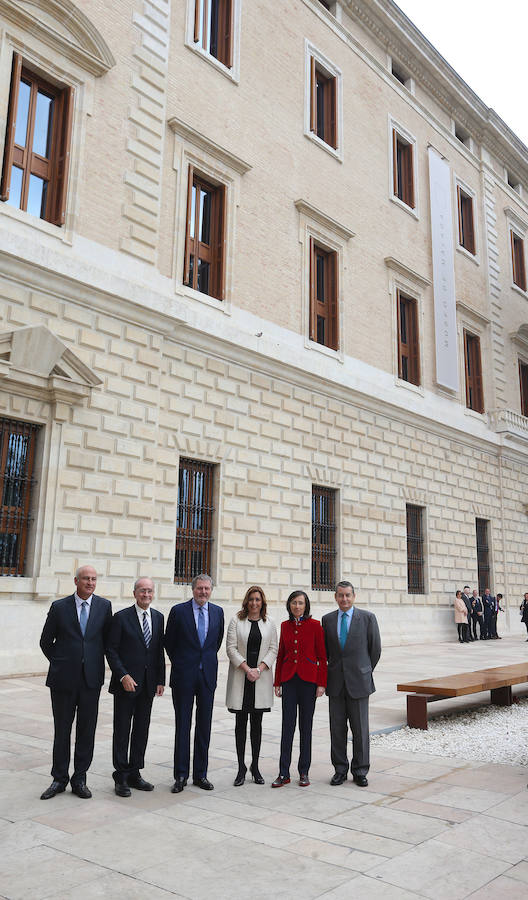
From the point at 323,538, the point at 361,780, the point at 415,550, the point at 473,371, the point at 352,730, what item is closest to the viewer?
the point at 361,780

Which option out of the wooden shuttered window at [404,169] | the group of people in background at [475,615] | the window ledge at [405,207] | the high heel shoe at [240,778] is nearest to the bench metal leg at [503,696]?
the high heel shoe at [240,778]

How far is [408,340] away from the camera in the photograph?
852 inches

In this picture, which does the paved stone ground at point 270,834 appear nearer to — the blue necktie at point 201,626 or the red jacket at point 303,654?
the red jacket at point 303,654

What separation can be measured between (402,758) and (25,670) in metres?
6.32

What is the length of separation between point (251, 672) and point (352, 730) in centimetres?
104

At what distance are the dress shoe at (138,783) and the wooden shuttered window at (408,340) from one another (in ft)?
53.8

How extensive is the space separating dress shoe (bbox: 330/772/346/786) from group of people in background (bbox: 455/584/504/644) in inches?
615

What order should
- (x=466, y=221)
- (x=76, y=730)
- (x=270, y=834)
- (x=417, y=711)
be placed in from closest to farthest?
1. (x=270, y=834)
2. (x=76, y=730)
3. (x=417, y=711)
4. (x=466, y=221)

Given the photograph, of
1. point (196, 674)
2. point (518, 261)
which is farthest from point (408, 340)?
point (196, 674)

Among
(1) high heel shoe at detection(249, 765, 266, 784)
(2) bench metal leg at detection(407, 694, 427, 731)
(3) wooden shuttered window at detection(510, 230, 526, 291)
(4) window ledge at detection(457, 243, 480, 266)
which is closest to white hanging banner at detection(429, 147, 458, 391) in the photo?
(4) window ledge at detection(457, 243, 480, 266)

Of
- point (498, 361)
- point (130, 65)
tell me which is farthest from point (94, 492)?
point (498, 361)

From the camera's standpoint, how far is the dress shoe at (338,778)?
6.05m

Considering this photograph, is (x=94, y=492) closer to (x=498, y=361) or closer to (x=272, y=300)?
(x=272, y=300)

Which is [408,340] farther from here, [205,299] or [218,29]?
[218,29]
